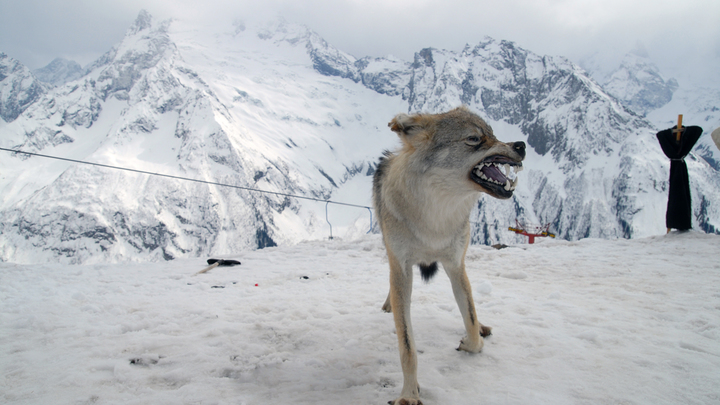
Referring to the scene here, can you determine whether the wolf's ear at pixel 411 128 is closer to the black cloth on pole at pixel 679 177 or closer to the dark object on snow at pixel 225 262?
the dark object on snow at pixel 225 262

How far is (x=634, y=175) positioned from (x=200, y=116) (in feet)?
702

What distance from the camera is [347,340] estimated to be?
3768 millimetres

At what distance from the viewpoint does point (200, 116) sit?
191375 millimetres

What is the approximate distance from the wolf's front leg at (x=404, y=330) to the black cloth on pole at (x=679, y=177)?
10.6 metres

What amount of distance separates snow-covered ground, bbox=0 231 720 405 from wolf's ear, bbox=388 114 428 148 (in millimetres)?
2123

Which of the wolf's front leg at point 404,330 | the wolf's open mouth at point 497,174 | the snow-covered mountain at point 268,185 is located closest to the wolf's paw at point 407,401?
the wolf's front leg at point 404,330

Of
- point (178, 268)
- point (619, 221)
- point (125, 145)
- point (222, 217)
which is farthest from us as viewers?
point (125, 145)

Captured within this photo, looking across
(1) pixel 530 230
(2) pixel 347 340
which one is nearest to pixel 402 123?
(2) pixel 347 340

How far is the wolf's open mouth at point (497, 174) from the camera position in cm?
271

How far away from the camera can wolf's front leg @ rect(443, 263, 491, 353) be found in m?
3.29

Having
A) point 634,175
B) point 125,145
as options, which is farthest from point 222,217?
point 634,175

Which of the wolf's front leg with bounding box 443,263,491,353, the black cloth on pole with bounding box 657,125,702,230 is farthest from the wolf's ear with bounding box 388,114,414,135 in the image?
the black cloth on pole with bounding box 657,125,702,230

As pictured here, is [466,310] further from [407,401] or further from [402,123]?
[402,123]

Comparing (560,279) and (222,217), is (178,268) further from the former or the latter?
(222,217)
